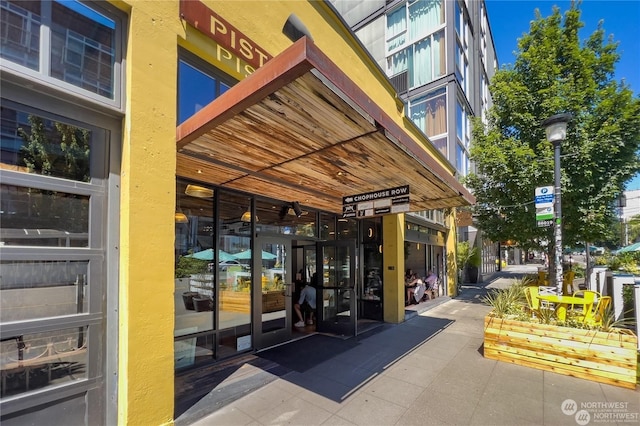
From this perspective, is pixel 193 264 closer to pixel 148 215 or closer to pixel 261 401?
pixel 148 215

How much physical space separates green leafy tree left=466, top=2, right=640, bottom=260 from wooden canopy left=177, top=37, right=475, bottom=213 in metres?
5.80

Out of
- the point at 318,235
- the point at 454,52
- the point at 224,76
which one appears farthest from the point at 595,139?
the point at 224,76

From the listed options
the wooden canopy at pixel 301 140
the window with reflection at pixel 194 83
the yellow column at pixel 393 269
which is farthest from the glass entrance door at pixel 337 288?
the window with reflection at pixel 194 83

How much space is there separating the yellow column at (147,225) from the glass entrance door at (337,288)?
173 inches

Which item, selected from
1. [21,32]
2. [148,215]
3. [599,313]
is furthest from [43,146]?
[599,313]

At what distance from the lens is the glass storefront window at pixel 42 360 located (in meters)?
2.45

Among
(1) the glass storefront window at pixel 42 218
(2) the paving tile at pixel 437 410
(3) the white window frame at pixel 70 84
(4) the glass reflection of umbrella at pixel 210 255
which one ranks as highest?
(3) the white window frame at pixel 70 84

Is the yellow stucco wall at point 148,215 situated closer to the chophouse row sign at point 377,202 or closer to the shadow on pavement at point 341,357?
the shadow on pavement at point 341,357

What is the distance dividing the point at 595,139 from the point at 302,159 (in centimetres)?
984

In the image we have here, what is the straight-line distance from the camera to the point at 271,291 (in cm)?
650

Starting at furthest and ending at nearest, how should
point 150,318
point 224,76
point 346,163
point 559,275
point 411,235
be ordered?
point 411,235, point 559,275, point 346,163, point 224,76, point 150,318

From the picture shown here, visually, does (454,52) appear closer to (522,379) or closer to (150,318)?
(522,379)

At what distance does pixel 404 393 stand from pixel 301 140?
3613 millimetres

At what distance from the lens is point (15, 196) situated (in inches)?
99.8
